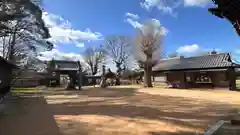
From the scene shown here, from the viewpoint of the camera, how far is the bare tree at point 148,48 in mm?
31766

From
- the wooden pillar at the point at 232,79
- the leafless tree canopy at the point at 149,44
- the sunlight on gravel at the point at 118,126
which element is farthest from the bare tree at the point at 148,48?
the sunlight on gravel at the point at 118,126

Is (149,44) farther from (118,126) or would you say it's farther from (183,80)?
(118,126)

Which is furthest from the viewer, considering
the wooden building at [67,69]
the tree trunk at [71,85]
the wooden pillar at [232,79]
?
the wooden building at [67,69]

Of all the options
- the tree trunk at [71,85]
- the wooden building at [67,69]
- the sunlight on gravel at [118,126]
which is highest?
the wooden building at [67,69]

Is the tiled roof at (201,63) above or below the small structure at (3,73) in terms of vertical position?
above

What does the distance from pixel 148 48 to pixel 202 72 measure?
8.57 metres

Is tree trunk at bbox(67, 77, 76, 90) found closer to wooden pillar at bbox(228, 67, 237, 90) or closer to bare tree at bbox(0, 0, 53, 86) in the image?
bare tree at bbox(0, 0, 53, 86)

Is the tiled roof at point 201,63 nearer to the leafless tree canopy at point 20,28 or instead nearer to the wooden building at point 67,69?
the wooden building at point 67,69

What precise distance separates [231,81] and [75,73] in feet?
61.7

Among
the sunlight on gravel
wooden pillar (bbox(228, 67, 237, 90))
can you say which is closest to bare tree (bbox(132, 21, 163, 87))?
wooden pillar (bbox(228, 67, 237, 90))

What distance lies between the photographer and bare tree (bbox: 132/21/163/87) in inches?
1251

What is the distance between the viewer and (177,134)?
599 centimetres

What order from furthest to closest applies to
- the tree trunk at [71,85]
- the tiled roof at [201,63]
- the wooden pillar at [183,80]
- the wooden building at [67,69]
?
the wooden building at [67,69], the tree trunk at [71,85], the wooden pillar at [183,80], the tiled roof at [201,63]

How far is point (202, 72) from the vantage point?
26781mm
